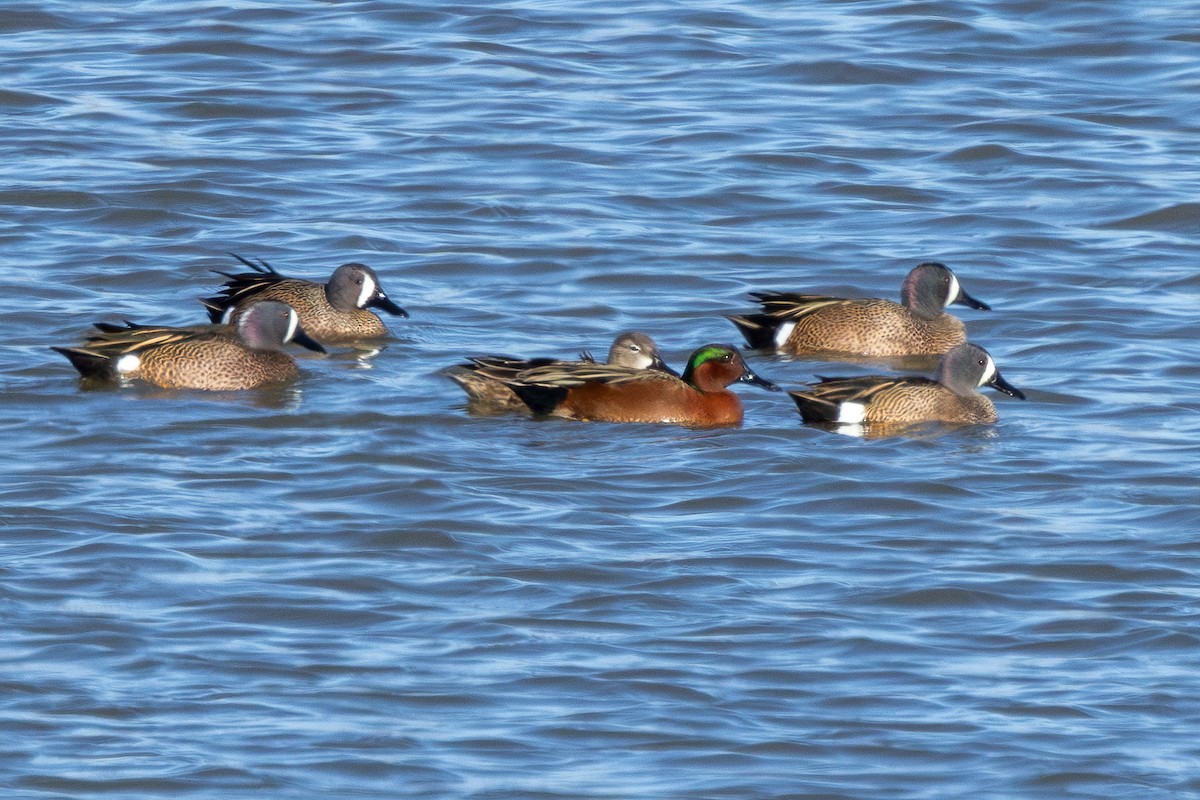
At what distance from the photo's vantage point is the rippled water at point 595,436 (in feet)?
23.4

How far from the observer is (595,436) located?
424 inches

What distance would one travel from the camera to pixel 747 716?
7.22 metres

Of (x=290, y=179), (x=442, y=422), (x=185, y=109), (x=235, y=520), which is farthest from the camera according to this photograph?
(x=185, y=109)

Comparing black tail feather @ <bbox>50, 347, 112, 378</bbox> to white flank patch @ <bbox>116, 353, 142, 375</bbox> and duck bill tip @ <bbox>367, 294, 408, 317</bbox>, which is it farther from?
duck bill tip @ <bbox>367, 294, 408, 317</bbox>

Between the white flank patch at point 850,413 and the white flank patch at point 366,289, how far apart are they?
295 cm

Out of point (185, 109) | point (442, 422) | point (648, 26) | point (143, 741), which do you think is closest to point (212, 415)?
point (442, 422)

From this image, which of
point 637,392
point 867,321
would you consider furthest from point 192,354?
point 867,321

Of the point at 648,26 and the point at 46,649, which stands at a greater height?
the point at 648,26

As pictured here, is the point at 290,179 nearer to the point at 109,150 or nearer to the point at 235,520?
the point at 109,150

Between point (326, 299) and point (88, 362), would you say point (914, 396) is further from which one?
point (88, 362)

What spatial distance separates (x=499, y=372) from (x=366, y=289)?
1.94m

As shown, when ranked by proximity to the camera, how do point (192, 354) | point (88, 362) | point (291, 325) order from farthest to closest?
point (291, 325) < point (192, 354) < point (88, 362)

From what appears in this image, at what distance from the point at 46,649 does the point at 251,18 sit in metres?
12.6

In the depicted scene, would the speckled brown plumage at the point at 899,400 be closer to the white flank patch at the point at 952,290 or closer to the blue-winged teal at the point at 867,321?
the blue-winged teal at the point at 867,321
